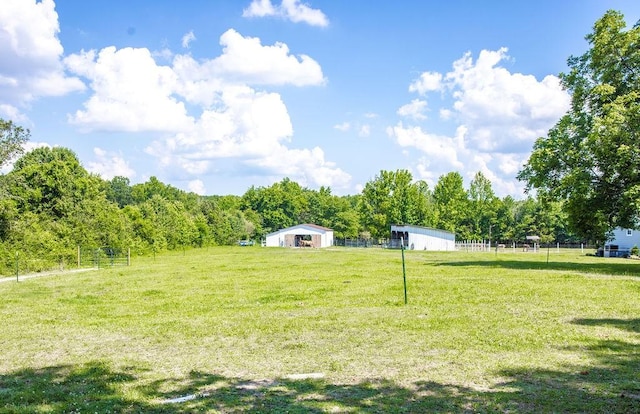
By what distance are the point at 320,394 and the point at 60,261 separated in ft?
118

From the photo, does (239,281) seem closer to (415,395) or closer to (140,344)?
(140,344)

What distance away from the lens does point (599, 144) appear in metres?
27.0

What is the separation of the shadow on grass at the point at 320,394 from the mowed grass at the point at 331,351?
31mm

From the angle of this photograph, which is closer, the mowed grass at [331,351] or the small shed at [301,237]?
the mowed grass at [331,351]

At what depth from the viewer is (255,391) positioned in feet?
24.7

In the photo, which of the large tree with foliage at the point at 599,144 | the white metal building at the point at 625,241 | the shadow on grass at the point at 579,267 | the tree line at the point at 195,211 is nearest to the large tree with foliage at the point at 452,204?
the tree line at the point at 195,211

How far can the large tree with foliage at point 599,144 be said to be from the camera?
86.6ft

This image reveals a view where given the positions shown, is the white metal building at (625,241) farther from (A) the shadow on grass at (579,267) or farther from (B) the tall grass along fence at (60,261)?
(B) the tall grass along fence at (60,261)

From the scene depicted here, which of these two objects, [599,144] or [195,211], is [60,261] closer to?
[599,144]

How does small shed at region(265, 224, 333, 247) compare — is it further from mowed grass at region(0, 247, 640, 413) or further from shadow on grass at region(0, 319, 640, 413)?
shadow on grass at region(0, 319, 640, 413)

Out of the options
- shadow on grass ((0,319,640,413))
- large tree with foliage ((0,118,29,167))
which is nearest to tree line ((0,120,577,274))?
large tree with foliage ((0,118,29,167))

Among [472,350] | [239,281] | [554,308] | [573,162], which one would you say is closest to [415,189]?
[573,162]

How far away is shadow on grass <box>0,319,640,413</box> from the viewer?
21.9ft

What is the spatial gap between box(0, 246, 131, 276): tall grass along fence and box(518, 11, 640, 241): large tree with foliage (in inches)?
1303
